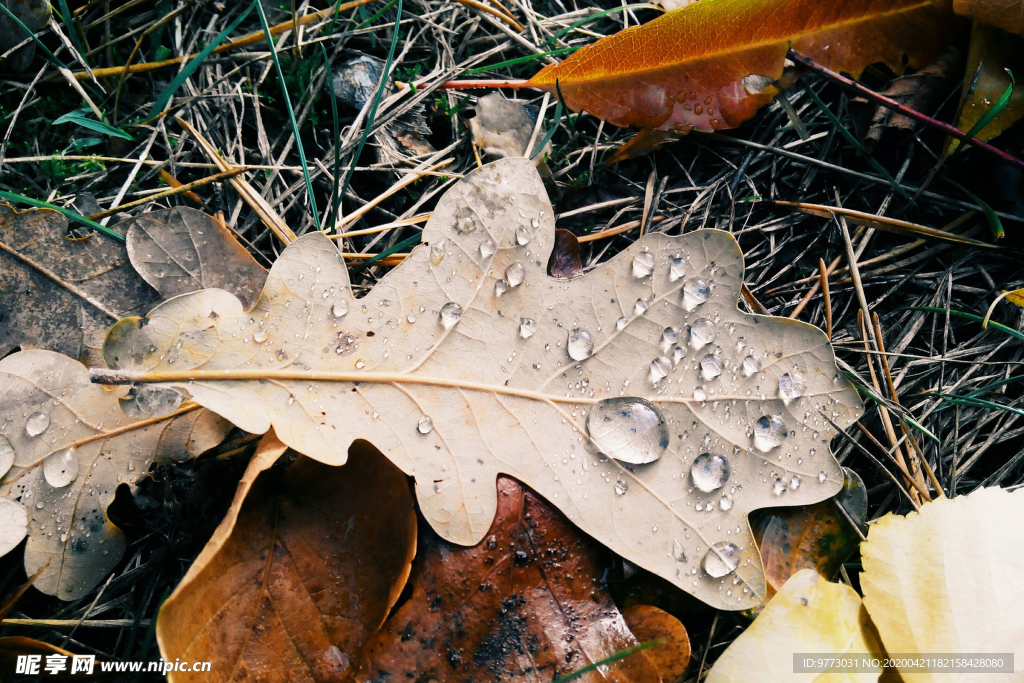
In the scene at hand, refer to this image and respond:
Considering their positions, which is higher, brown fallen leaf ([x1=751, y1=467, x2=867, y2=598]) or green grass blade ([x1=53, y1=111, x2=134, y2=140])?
green grass blade ([x1=53, y1=111, x2=134, y2=140])

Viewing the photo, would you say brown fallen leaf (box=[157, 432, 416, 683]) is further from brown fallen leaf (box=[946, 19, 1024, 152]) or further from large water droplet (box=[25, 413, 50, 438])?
brown fallen leaf (box=[946, 19, 1024, 152])

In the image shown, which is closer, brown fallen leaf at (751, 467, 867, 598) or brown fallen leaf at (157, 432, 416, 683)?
brown fallen leaf at (157, 432, 416, 683)

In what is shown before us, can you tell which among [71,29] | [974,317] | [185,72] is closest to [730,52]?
[974,317]

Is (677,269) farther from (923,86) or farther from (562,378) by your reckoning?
(923,86)

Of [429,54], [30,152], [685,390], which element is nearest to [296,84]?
[429,54]

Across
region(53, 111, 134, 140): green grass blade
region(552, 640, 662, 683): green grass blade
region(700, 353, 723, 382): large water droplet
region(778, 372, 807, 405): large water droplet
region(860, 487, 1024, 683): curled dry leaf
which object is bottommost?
region(552, 640, 662, 683): green grass blade

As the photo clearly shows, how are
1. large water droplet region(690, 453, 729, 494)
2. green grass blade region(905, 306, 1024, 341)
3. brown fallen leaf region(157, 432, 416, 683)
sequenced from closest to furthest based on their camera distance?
brown fallen leaf region(157, 432, 416, 683) → large water droplet region(690, 453, 729, 494) → green grass blade region(905, 306, 1024, 341)

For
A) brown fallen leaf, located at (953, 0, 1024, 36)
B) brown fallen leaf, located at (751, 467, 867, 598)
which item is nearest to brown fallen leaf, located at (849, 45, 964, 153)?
brown fallen leaf, located at (953, 0, 1024, 36)

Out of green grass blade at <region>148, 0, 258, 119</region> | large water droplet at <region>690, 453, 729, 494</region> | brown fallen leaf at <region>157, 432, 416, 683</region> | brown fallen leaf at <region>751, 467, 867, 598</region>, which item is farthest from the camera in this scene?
green grass blade at <region>148, 0, 258, 119</region>
